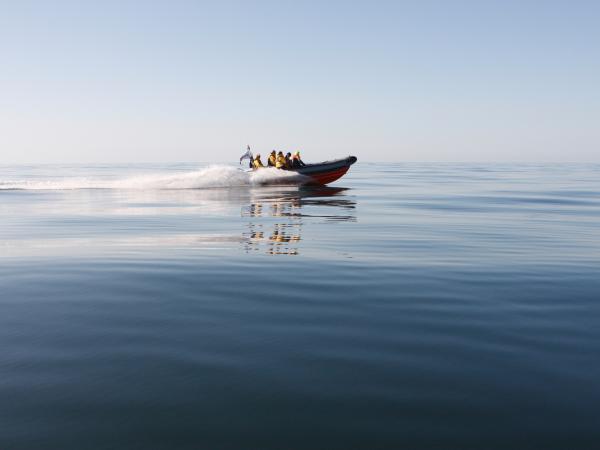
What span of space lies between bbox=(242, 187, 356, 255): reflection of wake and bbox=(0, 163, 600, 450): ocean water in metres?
0.27

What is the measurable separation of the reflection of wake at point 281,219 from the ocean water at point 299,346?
0.27 meters

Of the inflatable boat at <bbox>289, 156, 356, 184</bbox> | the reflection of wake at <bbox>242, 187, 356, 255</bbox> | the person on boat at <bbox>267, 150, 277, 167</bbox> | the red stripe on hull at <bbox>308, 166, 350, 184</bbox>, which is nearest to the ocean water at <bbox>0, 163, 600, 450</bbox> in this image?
the reflection of wake at <bbox>242, 187, 356, 255</bbox>

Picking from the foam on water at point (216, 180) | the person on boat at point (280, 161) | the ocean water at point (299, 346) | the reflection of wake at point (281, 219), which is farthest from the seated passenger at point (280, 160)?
the ocean water at point (299, 346)

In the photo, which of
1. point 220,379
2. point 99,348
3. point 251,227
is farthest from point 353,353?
point 251,227

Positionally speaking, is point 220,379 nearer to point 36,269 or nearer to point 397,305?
point 397,305

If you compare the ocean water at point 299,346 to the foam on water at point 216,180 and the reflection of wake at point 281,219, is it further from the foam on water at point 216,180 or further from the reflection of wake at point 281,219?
the foam on water at point 216,180

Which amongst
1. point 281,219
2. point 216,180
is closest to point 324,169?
point 216,180

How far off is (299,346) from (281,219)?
43.3 feet

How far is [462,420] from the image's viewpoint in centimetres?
392

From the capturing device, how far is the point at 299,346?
5.43 metres

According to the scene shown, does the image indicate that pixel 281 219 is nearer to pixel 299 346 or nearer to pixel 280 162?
pixel 299 346

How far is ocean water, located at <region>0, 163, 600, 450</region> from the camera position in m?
3.80

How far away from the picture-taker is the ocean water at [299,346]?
12.5 feet

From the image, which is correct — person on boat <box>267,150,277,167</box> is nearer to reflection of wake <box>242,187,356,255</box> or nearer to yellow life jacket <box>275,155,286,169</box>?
yellow life jacket <box>275,155,286,169</box>
